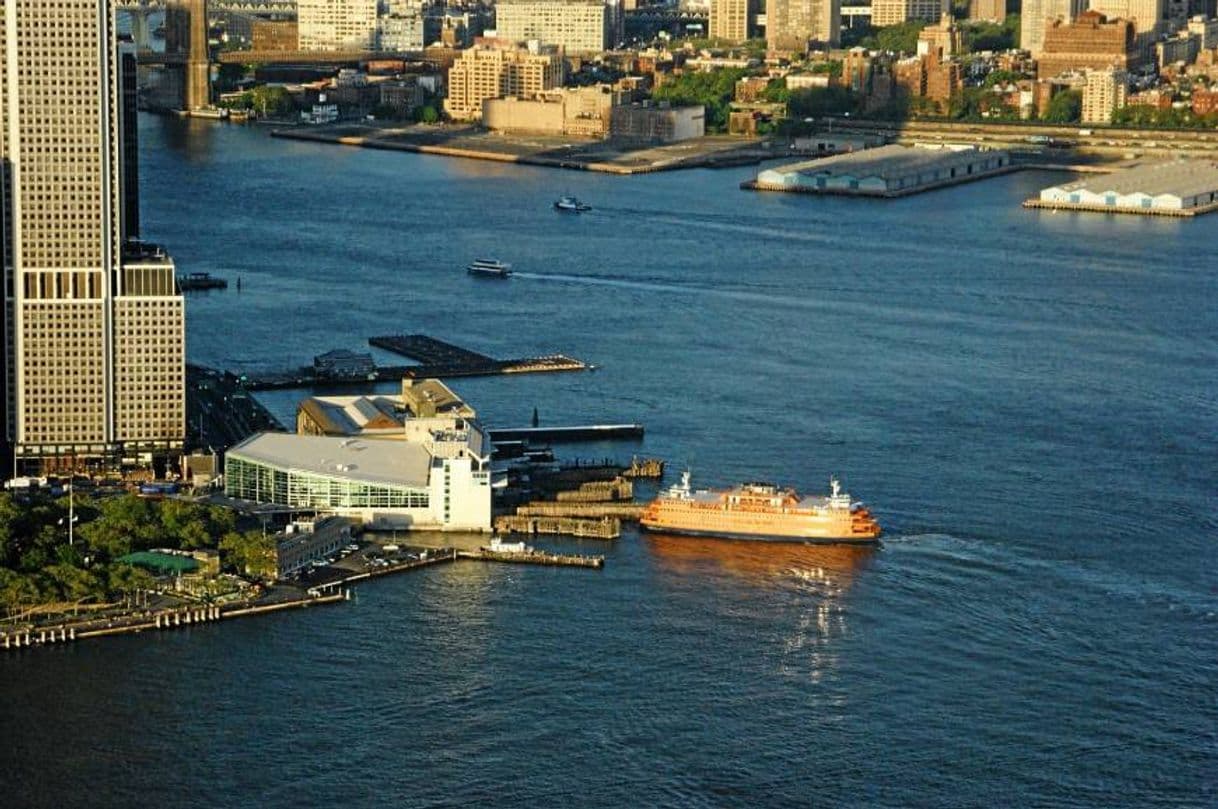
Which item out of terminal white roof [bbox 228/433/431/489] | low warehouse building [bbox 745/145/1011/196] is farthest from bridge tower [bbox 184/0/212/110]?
terminal white roof [bbox 228/433/431/489]

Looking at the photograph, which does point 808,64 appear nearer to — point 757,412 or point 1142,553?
point 757,412

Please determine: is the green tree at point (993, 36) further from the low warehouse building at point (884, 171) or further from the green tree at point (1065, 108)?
the low warehouse building at point (884, 171)

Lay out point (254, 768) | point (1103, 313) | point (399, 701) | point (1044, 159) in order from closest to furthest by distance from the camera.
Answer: point (254, 768)
point (399, 701)
point (1103, 313)
point (1044, 159)

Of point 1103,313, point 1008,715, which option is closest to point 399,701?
point 1008,715

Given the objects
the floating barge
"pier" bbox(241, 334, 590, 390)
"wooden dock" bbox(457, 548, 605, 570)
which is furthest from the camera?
the floating barge

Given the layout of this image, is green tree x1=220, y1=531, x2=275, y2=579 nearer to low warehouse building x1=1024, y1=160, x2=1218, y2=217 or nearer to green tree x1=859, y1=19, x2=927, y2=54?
low warehouse building x1=1024, y1=160, x2=1218, y2=217
